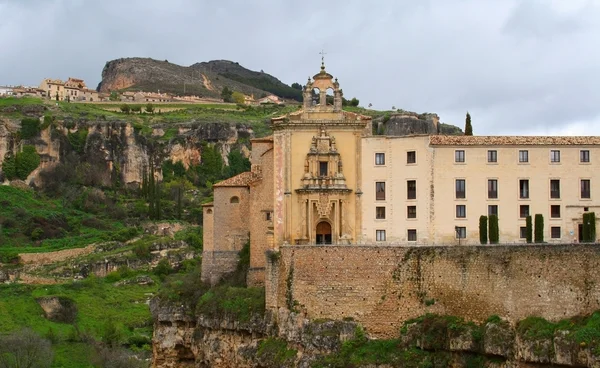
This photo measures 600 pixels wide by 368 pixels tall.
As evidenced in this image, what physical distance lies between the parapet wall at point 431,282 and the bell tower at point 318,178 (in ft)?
11.1

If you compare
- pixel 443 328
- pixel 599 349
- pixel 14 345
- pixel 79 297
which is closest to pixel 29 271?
pixel 79 297

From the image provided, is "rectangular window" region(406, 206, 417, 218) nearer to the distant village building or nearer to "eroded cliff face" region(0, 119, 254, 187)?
"eroded cliff face" region(0, 119, 254, 187)

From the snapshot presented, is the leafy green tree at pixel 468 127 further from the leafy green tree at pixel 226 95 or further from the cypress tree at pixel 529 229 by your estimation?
the leafy green tree at pixel 226 95

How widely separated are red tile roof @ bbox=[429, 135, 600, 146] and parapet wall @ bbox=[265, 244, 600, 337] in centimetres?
802

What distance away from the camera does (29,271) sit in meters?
104

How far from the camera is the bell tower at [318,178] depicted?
2391 inches

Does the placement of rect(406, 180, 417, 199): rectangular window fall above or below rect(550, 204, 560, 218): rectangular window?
above

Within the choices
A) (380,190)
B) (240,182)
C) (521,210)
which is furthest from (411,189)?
(240,182)

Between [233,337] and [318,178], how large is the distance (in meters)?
10.9

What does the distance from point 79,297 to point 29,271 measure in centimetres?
973

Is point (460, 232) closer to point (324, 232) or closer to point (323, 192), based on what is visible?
point (324, 232)

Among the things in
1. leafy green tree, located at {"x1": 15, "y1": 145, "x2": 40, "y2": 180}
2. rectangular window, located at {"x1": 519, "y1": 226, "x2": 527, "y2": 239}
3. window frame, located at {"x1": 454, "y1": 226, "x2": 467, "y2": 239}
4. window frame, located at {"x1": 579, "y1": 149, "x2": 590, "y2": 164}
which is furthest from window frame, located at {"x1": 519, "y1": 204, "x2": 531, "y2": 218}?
leafy green tree, located at {"x1": 15, "y1": 145, "x2": 40, "y2": 180}

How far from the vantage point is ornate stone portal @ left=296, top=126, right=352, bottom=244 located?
6059 centimetres

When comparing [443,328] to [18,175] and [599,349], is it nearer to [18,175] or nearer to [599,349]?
[599,349]
